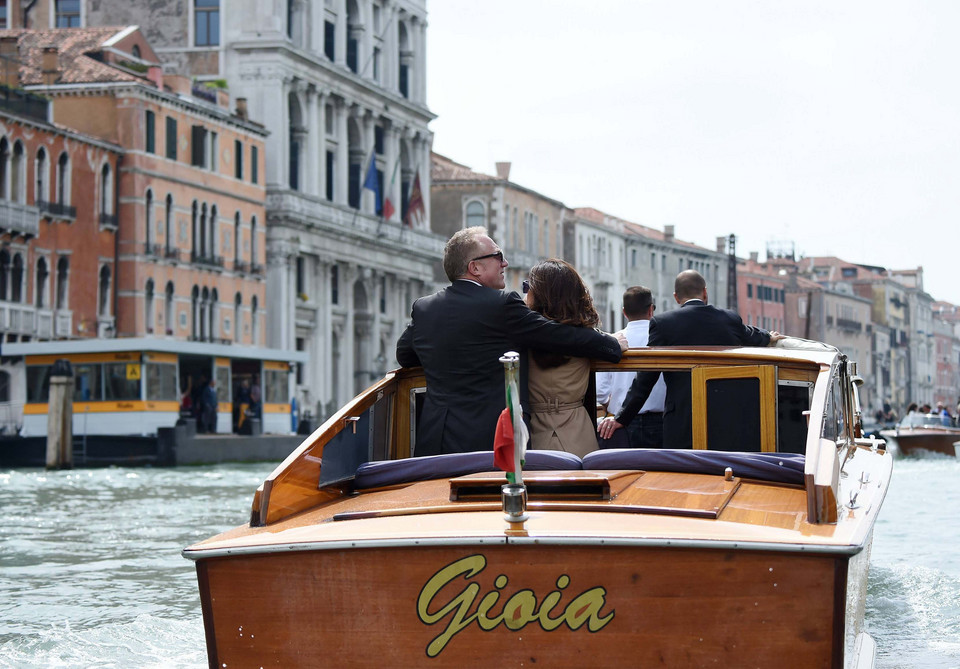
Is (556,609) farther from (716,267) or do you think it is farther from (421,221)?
(716,267)

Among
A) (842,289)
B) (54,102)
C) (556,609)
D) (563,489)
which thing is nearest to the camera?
(556,609)

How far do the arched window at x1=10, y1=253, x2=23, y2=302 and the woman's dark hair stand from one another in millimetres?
30707

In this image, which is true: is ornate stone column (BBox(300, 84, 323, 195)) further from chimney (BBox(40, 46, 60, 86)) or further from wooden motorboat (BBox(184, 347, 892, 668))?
wooden motorboat (BBox(184, 347, 892, 668))

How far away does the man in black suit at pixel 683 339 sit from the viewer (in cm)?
563

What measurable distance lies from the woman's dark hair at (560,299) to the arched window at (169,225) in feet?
118

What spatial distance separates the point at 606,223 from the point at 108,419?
4661 centimetres

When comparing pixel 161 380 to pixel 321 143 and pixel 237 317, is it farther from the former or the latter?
pixel 321 143

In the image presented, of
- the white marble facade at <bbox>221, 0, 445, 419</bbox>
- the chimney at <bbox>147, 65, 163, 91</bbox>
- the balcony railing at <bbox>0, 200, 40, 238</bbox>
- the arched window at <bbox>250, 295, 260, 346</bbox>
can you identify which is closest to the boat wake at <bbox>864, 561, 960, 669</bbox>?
the balcony railing at <bbox>0, 200, 40, 238</bbox>

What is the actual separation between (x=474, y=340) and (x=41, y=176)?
32.3m

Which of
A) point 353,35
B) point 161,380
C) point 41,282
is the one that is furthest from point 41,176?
point 353,35

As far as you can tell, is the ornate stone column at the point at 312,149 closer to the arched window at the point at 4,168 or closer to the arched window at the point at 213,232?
the arched window at the point at 213,232

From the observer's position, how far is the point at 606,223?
247 ft

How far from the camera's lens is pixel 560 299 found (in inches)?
211

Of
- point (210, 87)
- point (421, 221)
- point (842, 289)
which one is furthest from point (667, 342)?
point (842, 289)
